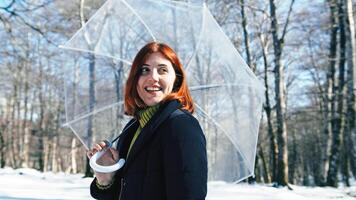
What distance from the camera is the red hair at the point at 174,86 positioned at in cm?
165

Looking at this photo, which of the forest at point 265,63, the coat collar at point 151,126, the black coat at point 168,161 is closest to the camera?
the black coat at point 168,161

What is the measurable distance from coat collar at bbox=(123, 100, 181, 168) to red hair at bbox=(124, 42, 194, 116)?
73mm

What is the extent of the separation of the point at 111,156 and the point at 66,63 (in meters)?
2.62

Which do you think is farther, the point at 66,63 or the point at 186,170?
the point at 66,63

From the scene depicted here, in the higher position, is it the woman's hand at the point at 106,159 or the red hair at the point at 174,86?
the red hair at the point at 174,86

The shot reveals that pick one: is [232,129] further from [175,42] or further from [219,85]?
[175,42]

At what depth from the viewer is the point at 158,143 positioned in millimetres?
1436

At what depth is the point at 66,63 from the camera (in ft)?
13.4

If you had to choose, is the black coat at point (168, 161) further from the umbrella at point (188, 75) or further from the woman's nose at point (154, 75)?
the umbrella at point (188, 75)

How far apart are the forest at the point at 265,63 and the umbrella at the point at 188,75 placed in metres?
0.18

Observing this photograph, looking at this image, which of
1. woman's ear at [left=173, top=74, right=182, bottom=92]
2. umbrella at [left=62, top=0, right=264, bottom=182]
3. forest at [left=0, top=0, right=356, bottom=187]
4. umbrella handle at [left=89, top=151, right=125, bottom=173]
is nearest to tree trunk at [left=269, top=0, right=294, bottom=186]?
forest at [left=0, top=0, right=356, bottom=187]

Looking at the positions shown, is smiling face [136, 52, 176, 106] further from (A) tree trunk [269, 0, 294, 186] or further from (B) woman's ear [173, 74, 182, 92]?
(A) tree trunk [269, 0, 294, 186]

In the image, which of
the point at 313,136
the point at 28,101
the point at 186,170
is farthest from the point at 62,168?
the point at 186,170

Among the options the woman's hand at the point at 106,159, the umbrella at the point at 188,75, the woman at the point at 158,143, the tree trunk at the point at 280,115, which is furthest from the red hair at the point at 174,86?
the tree trunk at the point at 280,115
